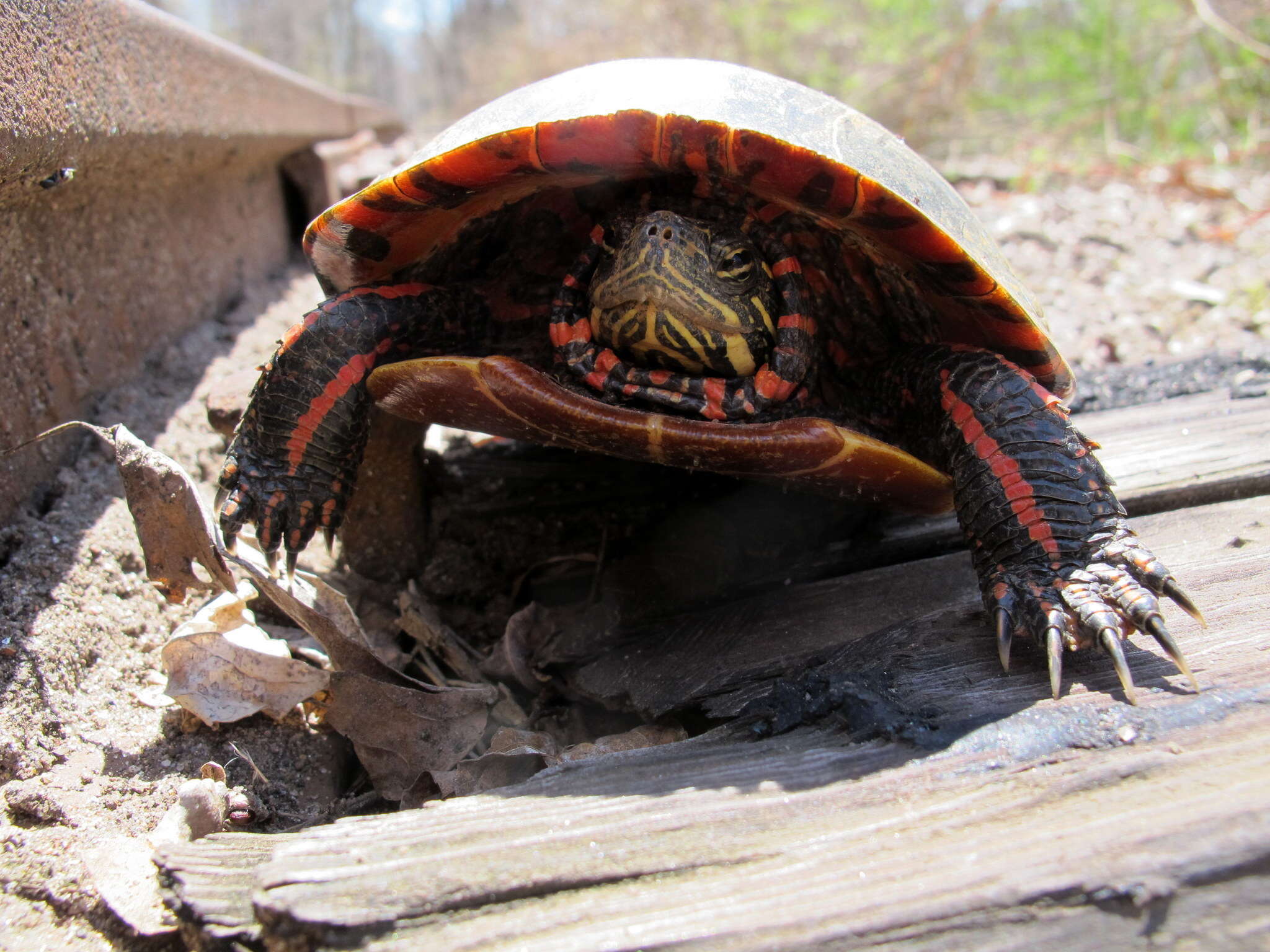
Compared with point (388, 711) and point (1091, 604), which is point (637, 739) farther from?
point (1091, 604)

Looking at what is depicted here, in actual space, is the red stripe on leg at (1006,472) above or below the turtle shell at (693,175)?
below

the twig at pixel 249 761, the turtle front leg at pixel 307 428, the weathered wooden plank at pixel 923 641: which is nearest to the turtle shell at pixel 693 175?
the turtle front leg at pixel 307 428

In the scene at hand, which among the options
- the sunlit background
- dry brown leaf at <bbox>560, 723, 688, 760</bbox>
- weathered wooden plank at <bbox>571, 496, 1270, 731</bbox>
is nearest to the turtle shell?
weathered wooden plank at <bbox>571, 496, 1270, 731</bbox>

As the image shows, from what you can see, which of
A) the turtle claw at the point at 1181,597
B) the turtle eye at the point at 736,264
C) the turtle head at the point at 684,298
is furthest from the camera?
the turtle eye at the point at 736,264

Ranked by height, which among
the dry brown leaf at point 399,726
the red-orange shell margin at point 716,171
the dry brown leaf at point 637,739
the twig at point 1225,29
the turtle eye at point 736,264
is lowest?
the dry brown leaf at point 637,739

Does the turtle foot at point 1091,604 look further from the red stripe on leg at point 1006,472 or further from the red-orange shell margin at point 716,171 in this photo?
the red-orange shell margin at point 716,171

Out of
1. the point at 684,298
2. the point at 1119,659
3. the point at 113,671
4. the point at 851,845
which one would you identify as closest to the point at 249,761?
the point at 113,671

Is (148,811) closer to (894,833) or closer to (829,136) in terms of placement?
(894,833)
